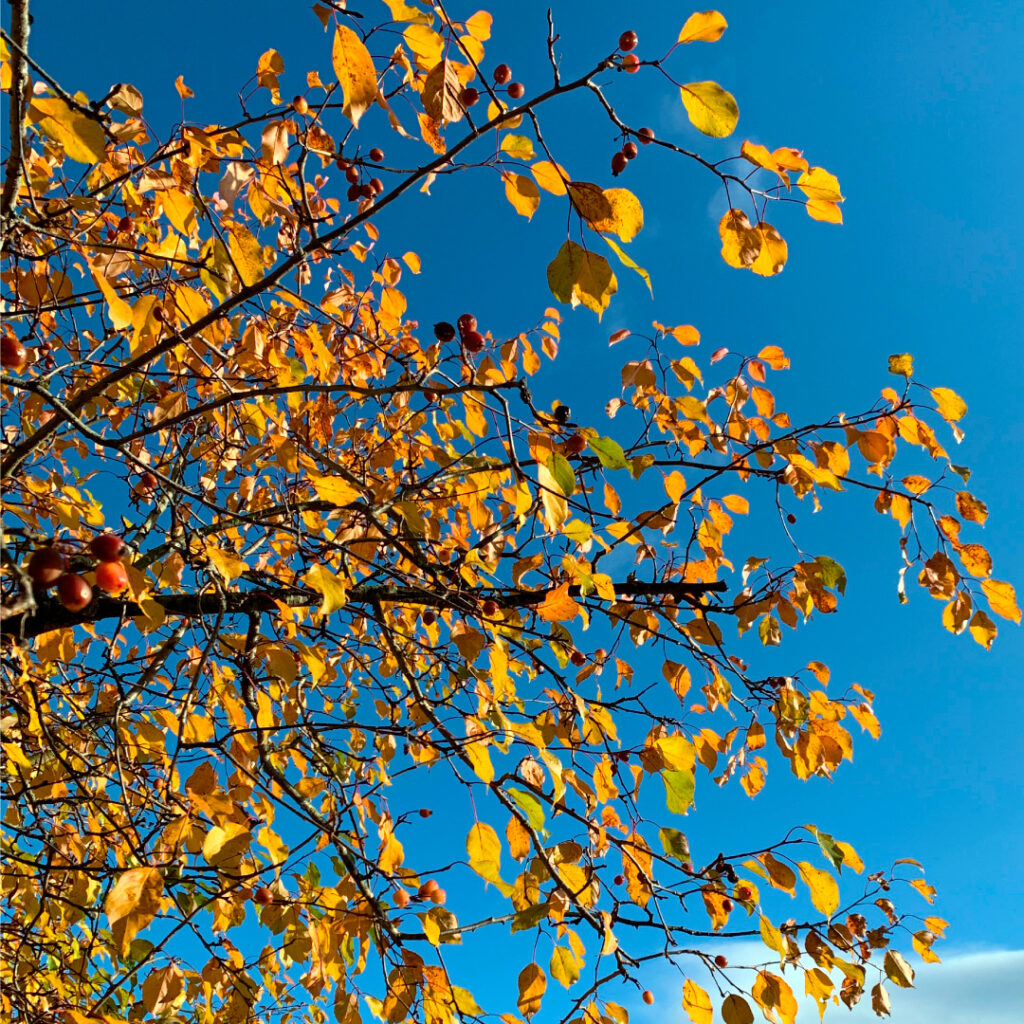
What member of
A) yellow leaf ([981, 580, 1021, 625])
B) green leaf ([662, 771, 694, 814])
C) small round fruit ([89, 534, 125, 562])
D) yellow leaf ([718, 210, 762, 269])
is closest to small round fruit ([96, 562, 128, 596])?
small round fruit ([89, 534, 125, 562])

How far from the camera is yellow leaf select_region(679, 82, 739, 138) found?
3.94ft

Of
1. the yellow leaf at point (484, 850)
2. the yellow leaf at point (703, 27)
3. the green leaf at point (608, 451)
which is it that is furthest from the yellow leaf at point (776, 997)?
the yellow leaf at point (703, 27)

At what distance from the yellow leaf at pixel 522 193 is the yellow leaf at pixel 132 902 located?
4.86 feet

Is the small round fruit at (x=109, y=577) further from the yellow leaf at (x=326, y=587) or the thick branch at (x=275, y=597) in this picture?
the thick branch at (x=275, y=597)

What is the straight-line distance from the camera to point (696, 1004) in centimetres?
197

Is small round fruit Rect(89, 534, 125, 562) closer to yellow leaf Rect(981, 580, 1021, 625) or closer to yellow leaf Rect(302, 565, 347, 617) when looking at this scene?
yellow leaf Rect(302, 565, 347, 617)

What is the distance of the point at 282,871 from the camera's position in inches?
97.3

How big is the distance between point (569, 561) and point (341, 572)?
3.07ft

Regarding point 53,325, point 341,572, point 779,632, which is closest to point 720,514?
point 779,632

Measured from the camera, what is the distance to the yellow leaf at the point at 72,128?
122 cm

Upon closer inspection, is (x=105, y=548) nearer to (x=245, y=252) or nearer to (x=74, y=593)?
(x=74, y=593)

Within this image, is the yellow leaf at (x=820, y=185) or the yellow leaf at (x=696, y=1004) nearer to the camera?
the yellow leaf at (x=820, y=185)

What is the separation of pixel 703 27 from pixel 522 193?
0.39 meters

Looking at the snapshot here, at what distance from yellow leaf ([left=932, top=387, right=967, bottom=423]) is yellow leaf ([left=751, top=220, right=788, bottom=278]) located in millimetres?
1343
